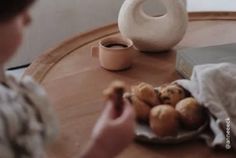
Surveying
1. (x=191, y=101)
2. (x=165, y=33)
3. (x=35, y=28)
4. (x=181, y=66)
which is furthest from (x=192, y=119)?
(x=35, y=28)

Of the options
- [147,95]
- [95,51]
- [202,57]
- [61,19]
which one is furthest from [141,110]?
[61,19]

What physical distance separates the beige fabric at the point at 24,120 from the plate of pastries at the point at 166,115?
287mm

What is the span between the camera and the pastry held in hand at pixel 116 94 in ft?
1.89

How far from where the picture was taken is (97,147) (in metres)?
0.58

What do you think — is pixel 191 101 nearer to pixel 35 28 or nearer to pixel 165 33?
pixel 165 33

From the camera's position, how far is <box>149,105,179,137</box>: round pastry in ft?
2.68

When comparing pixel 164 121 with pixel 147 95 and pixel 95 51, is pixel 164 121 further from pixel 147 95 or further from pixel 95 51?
pixel 95 51

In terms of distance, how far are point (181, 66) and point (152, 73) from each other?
0.07 m

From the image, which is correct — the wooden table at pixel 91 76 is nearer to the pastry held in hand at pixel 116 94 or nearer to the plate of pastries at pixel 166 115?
the plate of pastries at pixel 166 115

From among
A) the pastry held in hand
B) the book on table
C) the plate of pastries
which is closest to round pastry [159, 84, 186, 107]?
the plate of pastries

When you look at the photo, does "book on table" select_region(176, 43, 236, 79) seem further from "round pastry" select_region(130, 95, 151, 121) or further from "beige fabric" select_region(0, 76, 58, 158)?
"beige fabric" select_region(0, 76, 58, 158)

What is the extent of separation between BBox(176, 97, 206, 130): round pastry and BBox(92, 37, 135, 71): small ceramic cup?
10.7 inches

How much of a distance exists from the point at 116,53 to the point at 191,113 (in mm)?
303

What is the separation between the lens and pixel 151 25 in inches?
45.9
